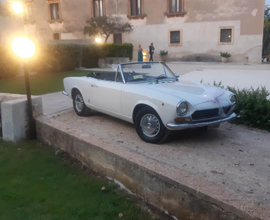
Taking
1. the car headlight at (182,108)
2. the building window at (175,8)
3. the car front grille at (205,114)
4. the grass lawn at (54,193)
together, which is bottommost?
the grass lawn at (54,193)

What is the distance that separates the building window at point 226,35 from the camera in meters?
26.0

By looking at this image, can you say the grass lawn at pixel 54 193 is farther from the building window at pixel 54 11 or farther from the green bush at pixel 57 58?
the building window at pixel 54 11

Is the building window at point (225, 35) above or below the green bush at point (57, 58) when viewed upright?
above

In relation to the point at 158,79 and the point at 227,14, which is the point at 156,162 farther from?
the point at 227,14

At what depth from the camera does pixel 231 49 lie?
26078mm

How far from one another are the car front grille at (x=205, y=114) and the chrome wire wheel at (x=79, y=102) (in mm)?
2944

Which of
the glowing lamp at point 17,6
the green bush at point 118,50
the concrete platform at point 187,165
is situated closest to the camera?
the concrete platform at point 187,165

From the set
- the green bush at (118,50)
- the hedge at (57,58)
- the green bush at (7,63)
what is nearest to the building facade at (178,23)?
the green bush at (118,50)

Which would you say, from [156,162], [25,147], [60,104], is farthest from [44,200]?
[60,104]

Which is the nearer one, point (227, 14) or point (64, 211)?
point (64, 211)

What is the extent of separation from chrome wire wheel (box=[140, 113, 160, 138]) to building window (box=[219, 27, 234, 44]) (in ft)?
78.6

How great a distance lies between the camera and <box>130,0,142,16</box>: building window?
1139 inches

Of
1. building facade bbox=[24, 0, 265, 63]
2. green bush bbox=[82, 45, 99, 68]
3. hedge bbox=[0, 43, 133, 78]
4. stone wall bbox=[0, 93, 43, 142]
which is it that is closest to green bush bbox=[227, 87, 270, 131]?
stone wall bbox=[0, 93, 43, 142]

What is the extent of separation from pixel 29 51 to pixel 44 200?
9.53 ft
